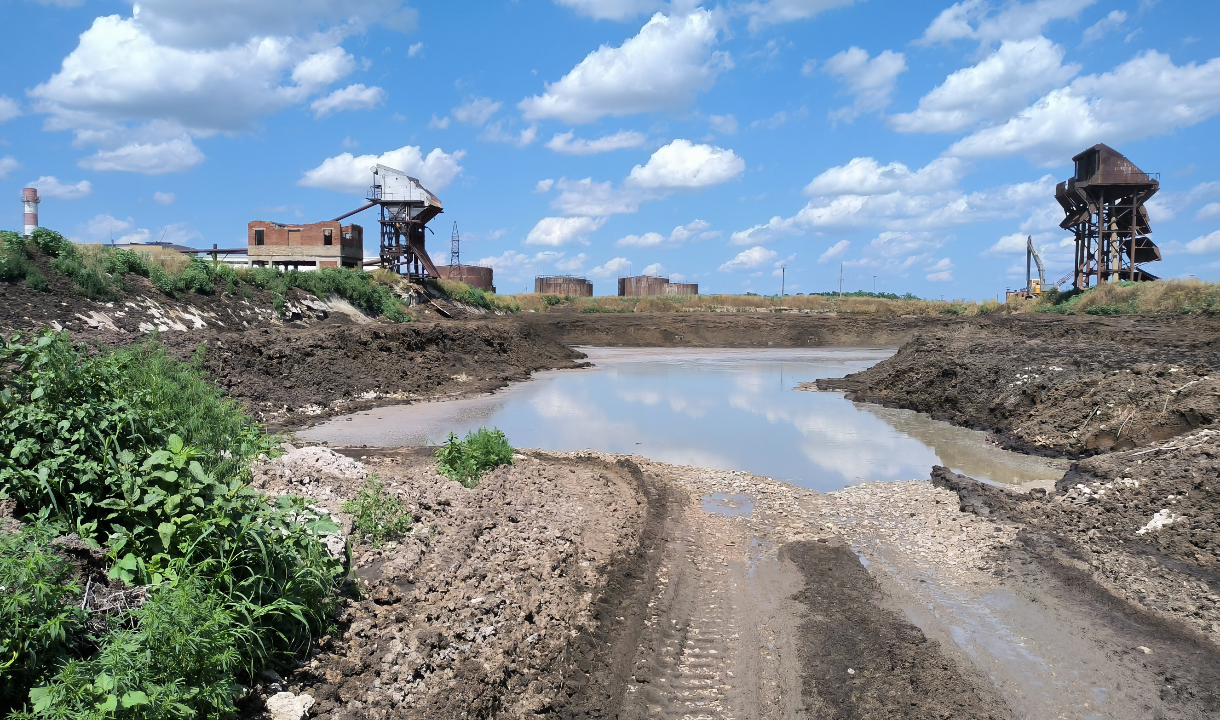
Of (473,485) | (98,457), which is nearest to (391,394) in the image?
(473,485)

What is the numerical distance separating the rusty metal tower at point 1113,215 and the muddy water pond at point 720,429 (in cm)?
3234

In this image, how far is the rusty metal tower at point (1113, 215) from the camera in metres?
44.0

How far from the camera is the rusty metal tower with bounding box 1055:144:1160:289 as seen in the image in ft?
144

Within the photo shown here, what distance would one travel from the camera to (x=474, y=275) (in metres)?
67.8

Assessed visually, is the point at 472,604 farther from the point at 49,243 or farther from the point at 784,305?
the point at 784,305

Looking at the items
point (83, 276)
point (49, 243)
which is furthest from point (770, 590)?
point (49, 243)

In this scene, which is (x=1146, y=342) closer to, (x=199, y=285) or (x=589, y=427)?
(x=589, y=427)

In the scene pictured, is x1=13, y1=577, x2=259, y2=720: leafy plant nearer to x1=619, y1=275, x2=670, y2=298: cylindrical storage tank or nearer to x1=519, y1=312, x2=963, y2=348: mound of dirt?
x1=519, y1=312, x2=963, y2=348: mound of dirt

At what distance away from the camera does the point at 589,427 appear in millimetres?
16250

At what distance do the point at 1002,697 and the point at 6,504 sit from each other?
6.13 meters

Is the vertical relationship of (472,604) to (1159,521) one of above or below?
above

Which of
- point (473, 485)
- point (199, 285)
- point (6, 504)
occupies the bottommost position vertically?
point (473, 485)

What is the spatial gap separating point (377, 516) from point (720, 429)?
10.5 m

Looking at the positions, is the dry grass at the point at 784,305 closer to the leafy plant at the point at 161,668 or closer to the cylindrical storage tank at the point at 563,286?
the cylindrical storage tank at the point at 563,286
